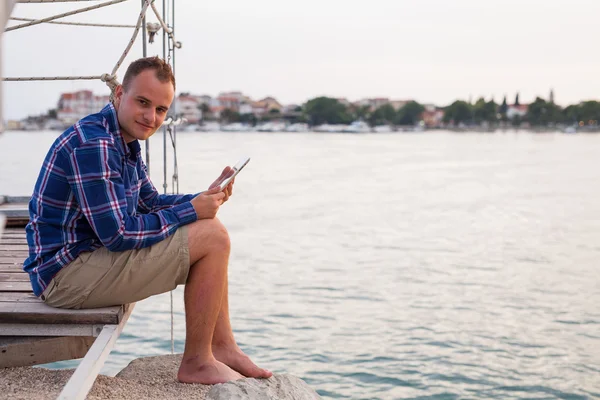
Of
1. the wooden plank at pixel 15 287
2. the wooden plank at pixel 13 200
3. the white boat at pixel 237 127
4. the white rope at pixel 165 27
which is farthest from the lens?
the white boat at pixel 237 127

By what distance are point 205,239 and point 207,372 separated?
20.8 inches

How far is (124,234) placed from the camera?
2.53 meters

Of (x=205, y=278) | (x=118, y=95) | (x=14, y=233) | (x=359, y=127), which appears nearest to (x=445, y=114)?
(x=359, y=127)

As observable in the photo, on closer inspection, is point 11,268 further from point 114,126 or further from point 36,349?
point 114,126

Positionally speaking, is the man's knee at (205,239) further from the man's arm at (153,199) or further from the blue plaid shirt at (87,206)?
the man's arm at (153,199)

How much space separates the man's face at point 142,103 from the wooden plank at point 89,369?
0.71 meters

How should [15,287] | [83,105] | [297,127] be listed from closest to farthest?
1. [15,287]
2. [83,105]
3. [297,127]

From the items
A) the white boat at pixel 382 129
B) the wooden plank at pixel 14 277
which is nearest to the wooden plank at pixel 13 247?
the wooden plank at pixel 14 277

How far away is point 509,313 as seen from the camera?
960 centimetres

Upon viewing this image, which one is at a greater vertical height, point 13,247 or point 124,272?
point 124,272

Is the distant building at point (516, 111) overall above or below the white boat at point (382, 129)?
above

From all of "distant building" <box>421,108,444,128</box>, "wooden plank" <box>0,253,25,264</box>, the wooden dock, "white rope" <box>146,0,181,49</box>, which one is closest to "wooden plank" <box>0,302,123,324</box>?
the wooden dock

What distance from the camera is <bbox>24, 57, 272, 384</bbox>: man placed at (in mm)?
2508

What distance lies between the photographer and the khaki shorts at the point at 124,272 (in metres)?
2.60
